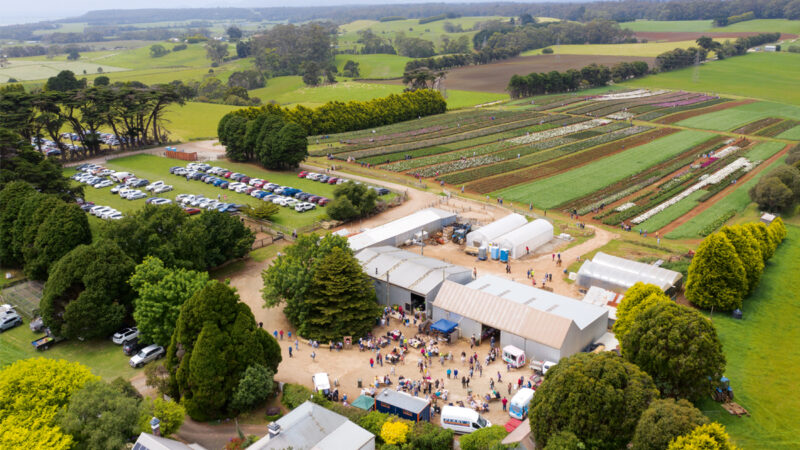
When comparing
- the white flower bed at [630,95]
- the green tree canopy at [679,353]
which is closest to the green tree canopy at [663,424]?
the green tree canopy at [679,353]

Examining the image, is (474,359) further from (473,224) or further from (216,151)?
(216,151)

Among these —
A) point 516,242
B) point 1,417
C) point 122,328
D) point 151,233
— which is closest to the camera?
point 1,417

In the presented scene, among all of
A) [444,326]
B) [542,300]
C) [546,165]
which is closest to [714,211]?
[546,165]

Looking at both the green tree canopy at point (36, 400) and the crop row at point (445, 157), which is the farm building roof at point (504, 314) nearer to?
the green tree canopy at point (36, 400)

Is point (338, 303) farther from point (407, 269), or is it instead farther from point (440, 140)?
point (440, 140)

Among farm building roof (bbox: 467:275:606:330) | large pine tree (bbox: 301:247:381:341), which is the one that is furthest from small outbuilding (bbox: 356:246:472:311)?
large pine tree (bbox: 301:247:381:341)

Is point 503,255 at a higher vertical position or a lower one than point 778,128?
lower

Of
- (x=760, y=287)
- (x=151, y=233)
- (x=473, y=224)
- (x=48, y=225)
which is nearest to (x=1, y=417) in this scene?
(x=151, y=233)

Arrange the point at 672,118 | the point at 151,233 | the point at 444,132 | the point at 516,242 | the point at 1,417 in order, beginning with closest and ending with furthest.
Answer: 1. the point at 1,417
2. the point at 151,233
3. the point at 516,242
4. the point at 444,132
5. the point at 672,118

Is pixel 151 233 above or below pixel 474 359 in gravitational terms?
above
